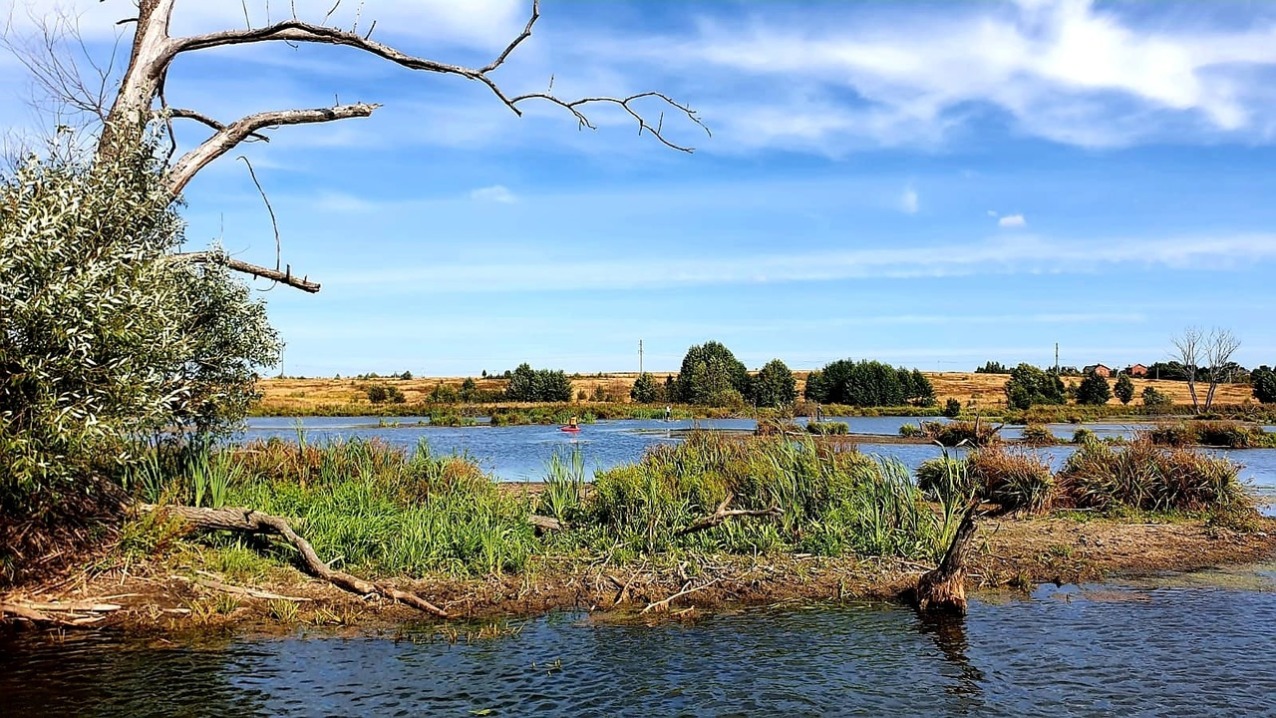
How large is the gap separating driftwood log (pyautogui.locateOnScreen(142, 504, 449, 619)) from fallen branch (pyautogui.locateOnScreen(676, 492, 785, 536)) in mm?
4558

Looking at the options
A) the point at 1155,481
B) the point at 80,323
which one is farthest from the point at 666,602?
the point at 1155,481

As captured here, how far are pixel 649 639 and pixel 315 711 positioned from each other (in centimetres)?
393

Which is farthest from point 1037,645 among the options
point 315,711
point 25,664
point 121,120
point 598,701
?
point 121,120

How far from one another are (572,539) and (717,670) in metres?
5.50

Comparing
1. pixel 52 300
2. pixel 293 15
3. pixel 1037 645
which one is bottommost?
pixel 1037 645

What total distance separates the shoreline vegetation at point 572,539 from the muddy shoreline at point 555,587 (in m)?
0.03

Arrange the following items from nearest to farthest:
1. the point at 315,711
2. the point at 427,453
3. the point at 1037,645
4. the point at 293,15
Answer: the point at 315,711 < the point at 1037,645 < the point at 293,15 < the point at 427,453

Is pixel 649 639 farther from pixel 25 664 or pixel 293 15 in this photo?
pixel 293 15

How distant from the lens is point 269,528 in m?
13.0

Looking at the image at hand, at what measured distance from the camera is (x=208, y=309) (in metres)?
14.5

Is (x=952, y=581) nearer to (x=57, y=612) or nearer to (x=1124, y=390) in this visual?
(x=57, y=612)

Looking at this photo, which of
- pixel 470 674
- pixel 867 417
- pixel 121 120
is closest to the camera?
pixel 470 674

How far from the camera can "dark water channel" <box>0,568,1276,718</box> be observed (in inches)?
341

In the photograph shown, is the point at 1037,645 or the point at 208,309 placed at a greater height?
→ the point at 208,309
